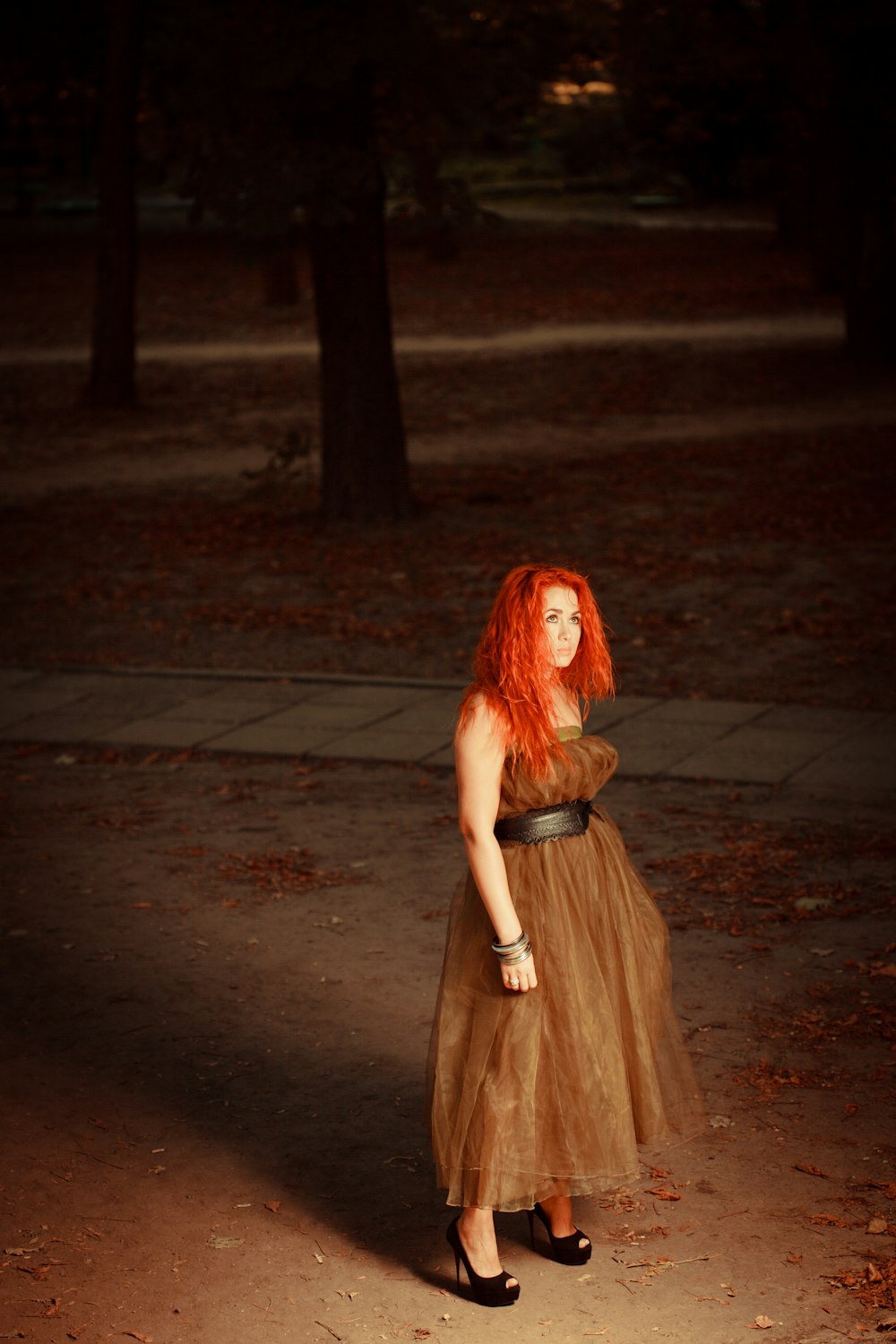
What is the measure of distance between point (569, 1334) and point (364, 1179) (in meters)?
0.90

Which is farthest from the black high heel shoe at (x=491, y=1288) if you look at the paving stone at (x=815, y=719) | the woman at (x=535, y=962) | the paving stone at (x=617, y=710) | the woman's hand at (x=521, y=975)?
the paving stone at (x=815, y=719)

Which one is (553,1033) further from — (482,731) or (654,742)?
(654,742)

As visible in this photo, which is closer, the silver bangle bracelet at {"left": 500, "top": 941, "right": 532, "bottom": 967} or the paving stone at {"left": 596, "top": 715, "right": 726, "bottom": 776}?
the silver bangle bracelet at {"left": 500, "top": 941, "right": 532, "bottom": 967}

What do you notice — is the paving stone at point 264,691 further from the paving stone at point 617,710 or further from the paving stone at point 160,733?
the paving stone at point 617,710

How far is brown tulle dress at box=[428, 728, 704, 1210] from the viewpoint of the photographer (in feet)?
11.8

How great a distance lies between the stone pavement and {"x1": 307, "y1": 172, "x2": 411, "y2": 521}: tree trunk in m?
4.56

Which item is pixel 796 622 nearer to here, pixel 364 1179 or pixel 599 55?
pixel 364 1179

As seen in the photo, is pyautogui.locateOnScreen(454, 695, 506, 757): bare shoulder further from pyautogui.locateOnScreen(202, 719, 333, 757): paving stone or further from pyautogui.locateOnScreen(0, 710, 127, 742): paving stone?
pyautogui.locateOnScreen(0, 710, 127, 742): paving stone

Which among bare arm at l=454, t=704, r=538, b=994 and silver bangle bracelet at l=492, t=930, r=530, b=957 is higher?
bare arm at l=454, t=704, r=538, b=994

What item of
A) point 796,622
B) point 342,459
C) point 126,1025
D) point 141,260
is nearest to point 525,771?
point 126,1025

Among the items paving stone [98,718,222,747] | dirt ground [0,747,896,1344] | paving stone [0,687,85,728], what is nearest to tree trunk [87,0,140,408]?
paving stone [0,687,85,728]

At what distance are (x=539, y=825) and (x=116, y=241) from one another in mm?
19136

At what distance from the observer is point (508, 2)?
20000 millimetres

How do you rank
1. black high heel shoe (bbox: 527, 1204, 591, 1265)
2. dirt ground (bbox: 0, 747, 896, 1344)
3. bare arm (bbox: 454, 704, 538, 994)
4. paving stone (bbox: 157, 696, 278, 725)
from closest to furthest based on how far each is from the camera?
bare arm (bbox: 454, 704, 538, 994)
dirt ground (bbox: 0, 747, 896, 1344)
black high heel shoe (bbox: 527, 1204, 591, 1265)
paving stone (bbox: 157, 696, 278, 725)
